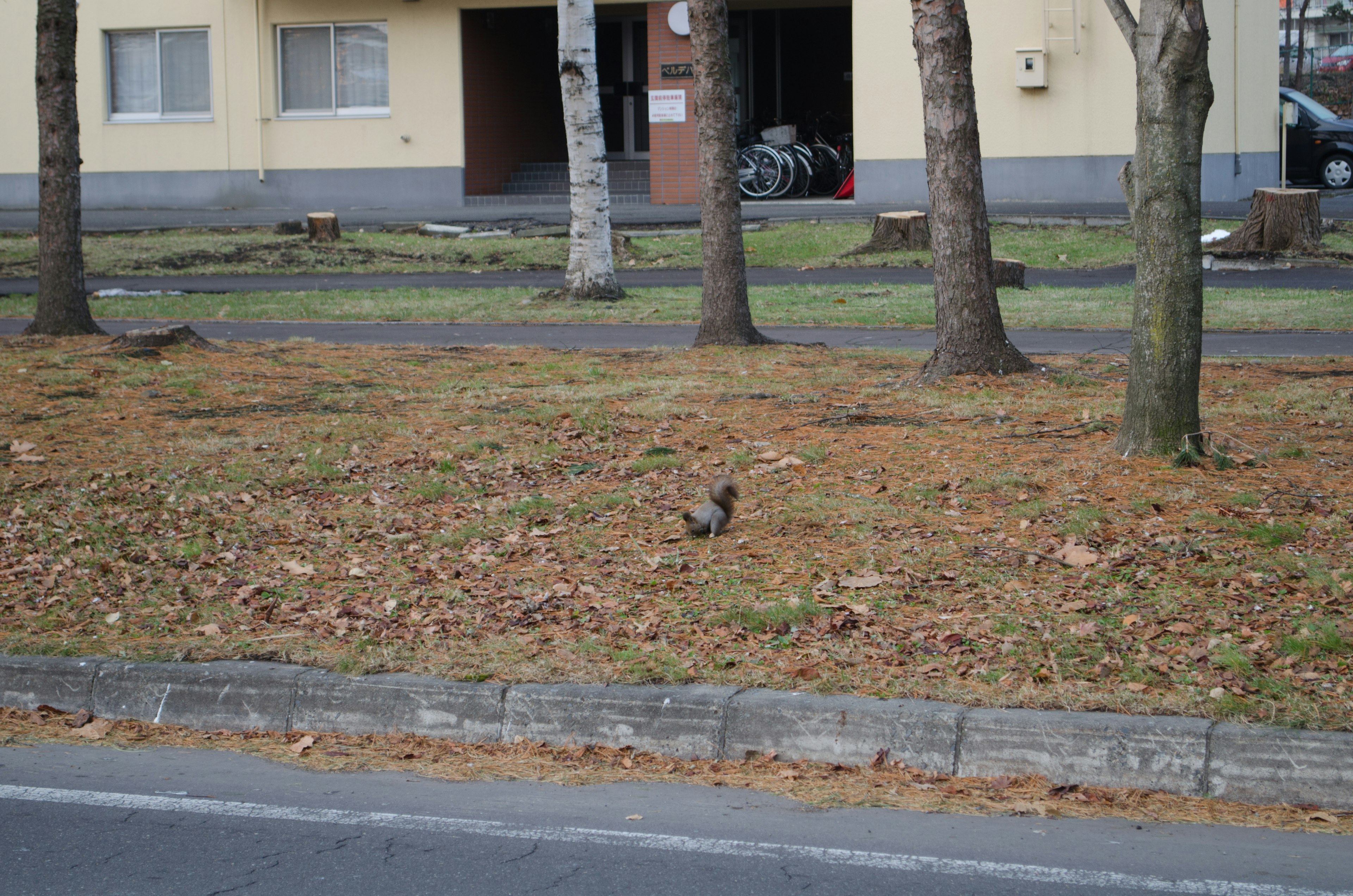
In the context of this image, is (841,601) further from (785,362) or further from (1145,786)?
(785,362)

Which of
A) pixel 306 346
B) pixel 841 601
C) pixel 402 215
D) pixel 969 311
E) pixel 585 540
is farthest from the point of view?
pixel 402 215

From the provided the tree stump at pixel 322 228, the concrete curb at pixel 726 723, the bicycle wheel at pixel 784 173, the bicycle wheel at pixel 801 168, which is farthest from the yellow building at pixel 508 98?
the concrete curb at pixel 726 723

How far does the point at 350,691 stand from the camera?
5.18 meters

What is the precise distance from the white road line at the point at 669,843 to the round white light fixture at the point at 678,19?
24.6 m

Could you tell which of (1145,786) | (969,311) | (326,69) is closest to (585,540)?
(1145,786)

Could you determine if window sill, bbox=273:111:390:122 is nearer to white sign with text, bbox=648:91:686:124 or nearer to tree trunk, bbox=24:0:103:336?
white sign with text, bbox=648:91:686:124

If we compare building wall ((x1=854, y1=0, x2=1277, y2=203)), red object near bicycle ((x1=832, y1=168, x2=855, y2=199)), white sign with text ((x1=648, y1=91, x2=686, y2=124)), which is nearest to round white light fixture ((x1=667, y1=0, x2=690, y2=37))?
white sign with text ((x1=648, y1=91, x2=686, y2=124))

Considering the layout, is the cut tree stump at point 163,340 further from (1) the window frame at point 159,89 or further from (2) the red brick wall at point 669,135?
(1) the window frame at point 159,89

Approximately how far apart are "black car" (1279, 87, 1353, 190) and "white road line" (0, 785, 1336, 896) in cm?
2909

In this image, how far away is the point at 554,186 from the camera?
31.2 meters

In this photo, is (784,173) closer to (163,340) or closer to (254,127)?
(254,127)

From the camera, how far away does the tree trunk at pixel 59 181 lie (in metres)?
12.3

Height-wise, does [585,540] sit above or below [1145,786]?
above

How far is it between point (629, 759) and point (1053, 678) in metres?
1.54
